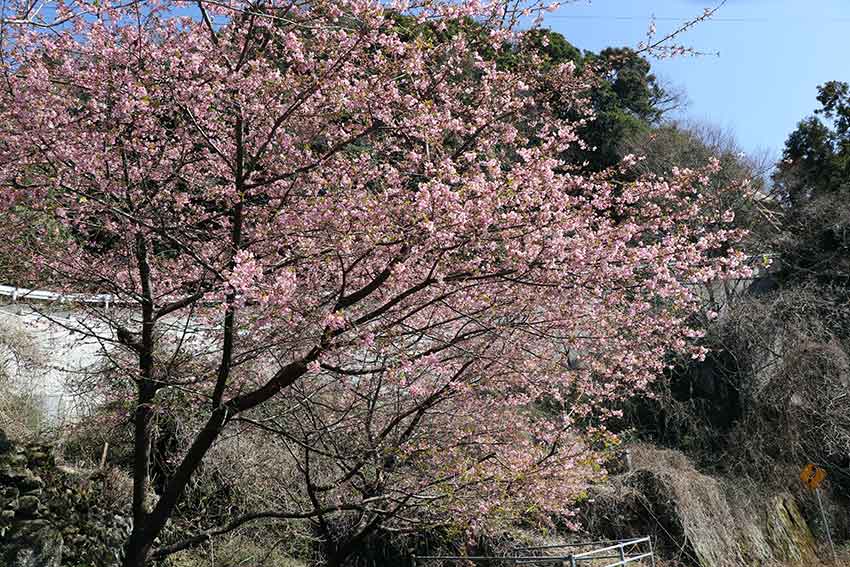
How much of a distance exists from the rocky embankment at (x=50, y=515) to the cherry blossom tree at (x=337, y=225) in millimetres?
1501

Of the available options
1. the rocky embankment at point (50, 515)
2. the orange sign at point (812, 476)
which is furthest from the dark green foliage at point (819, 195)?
the rocky embankment at point (50, 515)

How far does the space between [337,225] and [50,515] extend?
423cm

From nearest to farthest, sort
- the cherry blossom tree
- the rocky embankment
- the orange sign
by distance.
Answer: the cherry blossom tree → the rocky embankment → the orange sign

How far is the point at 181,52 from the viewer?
165 inches

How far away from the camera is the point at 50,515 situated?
6328 millimetres

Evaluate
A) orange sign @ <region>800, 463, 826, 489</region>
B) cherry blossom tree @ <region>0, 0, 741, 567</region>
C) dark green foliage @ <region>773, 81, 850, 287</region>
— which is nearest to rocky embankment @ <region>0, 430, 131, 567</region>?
cherry blossom tree @ <region>0, 0, 741, 567</region>

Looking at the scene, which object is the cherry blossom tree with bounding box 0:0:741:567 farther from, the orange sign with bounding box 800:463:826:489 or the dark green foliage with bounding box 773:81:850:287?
the dark green foliage with bounding box 773:81:850:287

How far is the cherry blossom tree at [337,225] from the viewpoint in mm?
4043

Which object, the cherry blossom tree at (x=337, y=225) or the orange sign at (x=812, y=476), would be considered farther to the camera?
the orange sign at (x=812, y=476)

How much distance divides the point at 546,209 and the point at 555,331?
1136 mm

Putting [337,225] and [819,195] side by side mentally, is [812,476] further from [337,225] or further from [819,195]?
[337,225]

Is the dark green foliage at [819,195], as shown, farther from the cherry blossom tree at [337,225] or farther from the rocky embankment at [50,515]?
the rocky embankment at [50,515]

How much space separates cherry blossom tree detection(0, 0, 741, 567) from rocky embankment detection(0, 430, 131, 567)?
150 centimetres

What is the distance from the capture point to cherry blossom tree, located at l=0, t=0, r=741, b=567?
4.04 m
